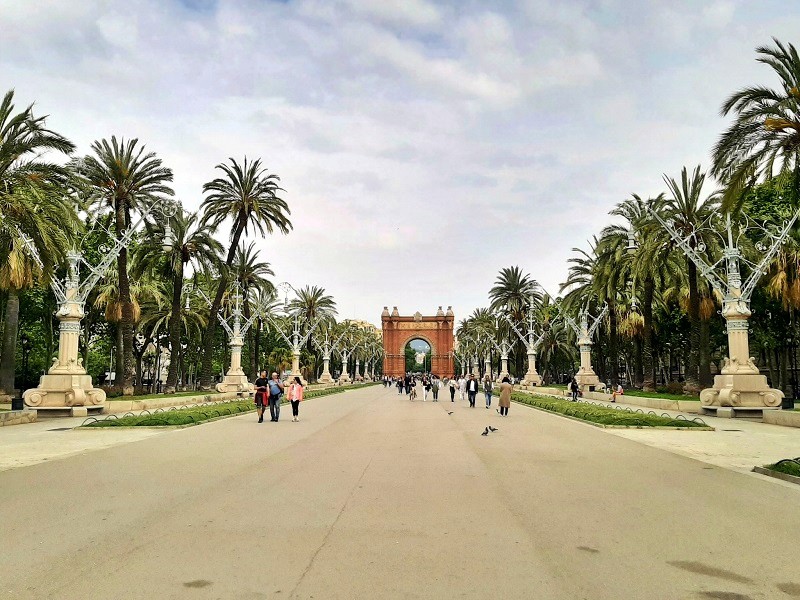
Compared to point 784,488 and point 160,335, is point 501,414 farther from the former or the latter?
point 160,335

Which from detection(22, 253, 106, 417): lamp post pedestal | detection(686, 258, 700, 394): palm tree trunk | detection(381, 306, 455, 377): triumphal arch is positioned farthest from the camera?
detection(381, 306, 455, 377): triumphal arch

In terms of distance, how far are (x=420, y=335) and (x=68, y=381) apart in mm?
109107

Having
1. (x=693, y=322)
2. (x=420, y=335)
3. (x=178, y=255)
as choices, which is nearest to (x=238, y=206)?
(x=178, y=255)

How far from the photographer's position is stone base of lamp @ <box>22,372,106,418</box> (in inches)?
903

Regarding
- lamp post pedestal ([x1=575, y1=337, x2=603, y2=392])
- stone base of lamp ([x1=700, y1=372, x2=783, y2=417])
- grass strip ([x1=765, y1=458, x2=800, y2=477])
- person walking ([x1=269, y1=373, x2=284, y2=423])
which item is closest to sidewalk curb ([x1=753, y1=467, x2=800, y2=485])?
grass strip ([x1=765, y1=458, x2=800, y2=477])

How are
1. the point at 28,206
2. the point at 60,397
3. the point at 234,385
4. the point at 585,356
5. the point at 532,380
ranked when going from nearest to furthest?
the point at 28,206 → the point at 60,397 → the point at 234,385 → the point at 585,356 → the point at 532,380

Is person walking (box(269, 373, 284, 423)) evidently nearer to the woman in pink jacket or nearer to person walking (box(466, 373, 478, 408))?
the woman in pink jacket

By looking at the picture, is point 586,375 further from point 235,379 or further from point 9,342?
point 9,342

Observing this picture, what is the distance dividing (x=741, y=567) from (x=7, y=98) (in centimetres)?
2310

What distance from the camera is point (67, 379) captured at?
77.2 feet

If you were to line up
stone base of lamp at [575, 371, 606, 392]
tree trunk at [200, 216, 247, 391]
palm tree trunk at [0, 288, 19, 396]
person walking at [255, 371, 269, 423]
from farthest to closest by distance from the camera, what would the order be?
1. stone base of lamp at [575, 371, 606, 392]
2. tree trunk at [200, 216, 247, 391]
3. palm tree trunk at [0, 288, 19, 396]
4. person walking at [255, 371, 269, 423]

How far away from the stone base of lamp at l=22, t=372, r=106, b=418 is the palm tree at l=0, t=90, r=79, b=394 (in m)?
4.05

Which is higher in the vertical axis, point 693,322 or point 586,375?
point 693,322

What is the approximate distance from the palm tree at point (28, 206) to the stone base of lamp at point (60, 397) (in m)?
4.05
